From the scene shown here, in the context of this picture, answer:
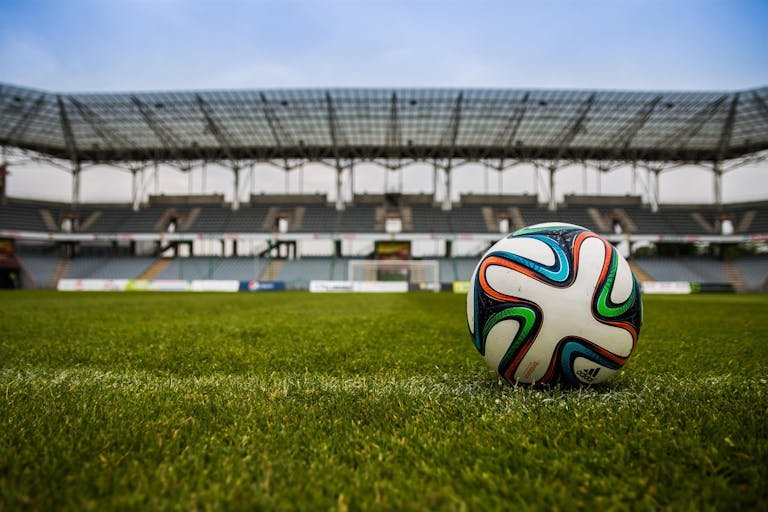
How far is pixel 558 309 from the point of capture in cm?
296

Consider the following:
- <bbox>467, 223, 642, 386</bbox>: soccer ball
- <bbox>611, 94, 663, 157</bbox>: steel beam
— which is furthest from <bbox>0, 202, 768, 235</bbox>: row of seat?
<bbox>467, 223, 642, 386</bbox>: soccer ball

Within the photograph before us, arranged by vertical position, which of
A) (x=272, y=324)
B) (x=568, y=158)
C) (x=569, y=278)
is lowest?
(x=272, y=324)

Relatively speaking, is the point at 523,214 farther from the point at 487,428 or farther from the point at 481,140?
the point at 487,428

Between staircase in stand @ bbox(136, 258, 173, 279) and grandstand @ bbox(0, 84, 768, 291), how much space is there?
0.21 meters

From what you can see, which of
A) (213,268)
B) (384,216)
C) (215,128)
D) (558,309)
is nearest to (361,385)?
(558,309)

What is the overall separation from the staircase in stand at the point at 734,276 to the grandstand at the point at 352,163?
0.48ft

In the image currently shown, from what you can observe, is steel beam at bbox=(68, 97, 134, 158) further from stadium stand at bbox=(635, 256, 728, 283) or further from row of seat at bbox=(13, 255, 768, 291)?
stadium stand at bbox=(635, 256, 728, 283)

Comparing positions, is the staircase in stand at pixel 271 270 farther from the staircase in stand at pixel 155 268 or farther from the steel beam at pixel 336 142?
the staircase in stand at pixel 155 268

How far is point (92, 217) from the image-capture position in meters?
42.5

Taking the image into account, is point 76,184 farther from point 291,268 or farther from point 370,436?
point 370,436

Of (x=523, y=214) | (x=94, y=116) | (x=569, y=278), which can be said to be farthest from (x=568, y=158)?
(x=569, y=278)

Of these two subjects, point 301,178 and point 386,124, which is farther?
point 301,178

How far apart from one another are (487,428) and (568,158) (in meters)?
43.9

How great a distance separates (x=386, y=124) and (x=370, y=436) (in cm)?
3689
